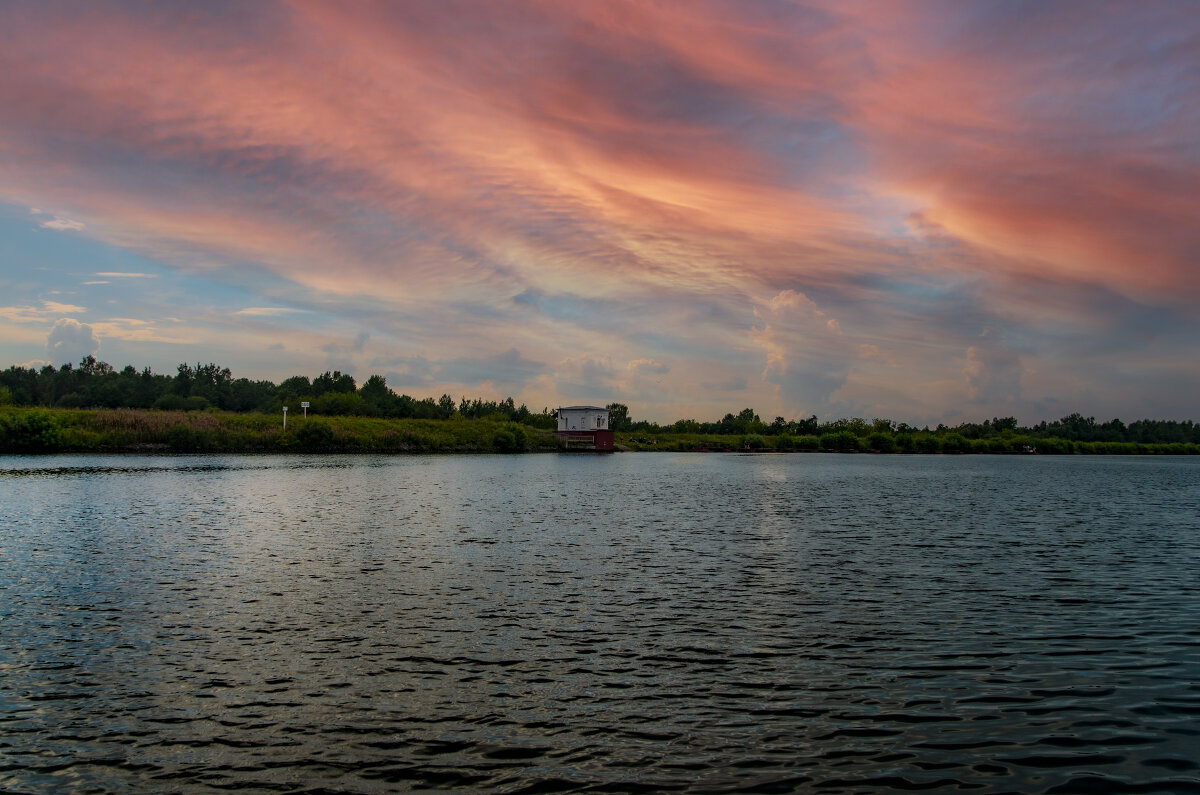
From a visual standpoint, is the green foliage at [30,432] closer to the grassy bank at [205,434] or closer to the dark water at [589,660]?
the grassy bank at [205,434]

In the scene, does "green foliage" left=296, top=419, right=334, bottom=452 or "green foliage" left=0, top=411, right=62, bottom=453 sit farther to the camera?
"green foliage" left=296, top=419, right=334, bottom=452

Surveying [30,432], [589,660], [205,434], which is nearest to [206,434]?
[205,434]

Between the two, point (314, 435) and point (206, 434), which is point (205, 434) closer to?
point (206, 434)

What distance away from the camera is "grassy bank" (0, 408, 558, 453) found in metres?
120

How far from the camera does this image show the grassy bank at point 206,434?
119625 mm

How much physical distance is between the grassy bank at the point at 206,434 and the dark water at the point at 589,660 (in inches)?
4038

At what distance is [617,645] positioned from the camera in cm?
1905

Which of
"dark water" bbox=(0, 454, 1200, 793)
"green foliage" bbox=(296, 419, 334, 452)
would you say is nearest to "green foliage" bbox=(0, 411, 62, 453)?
"green foliage" bbox=(296, 419, 334, 452)

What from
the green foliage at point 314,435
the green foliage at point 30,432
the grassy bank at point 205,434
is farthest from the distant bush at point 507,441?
the green foliage at point 30,432

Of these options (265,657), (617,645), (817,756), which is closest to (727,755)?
(817,756)

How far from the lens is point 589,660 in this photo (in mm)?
17750

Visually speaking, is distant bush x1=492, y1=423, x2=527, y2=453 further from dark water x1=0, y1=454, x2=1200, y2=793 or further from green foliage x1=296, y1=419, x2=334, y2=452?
dark water x1=0, y1=454, x2=1200, y2=793

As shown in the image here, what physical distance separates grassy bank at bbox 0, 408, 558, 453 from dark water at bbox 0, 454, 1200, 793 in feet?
336

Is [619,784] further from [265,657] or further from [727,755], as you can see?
[265,657]
